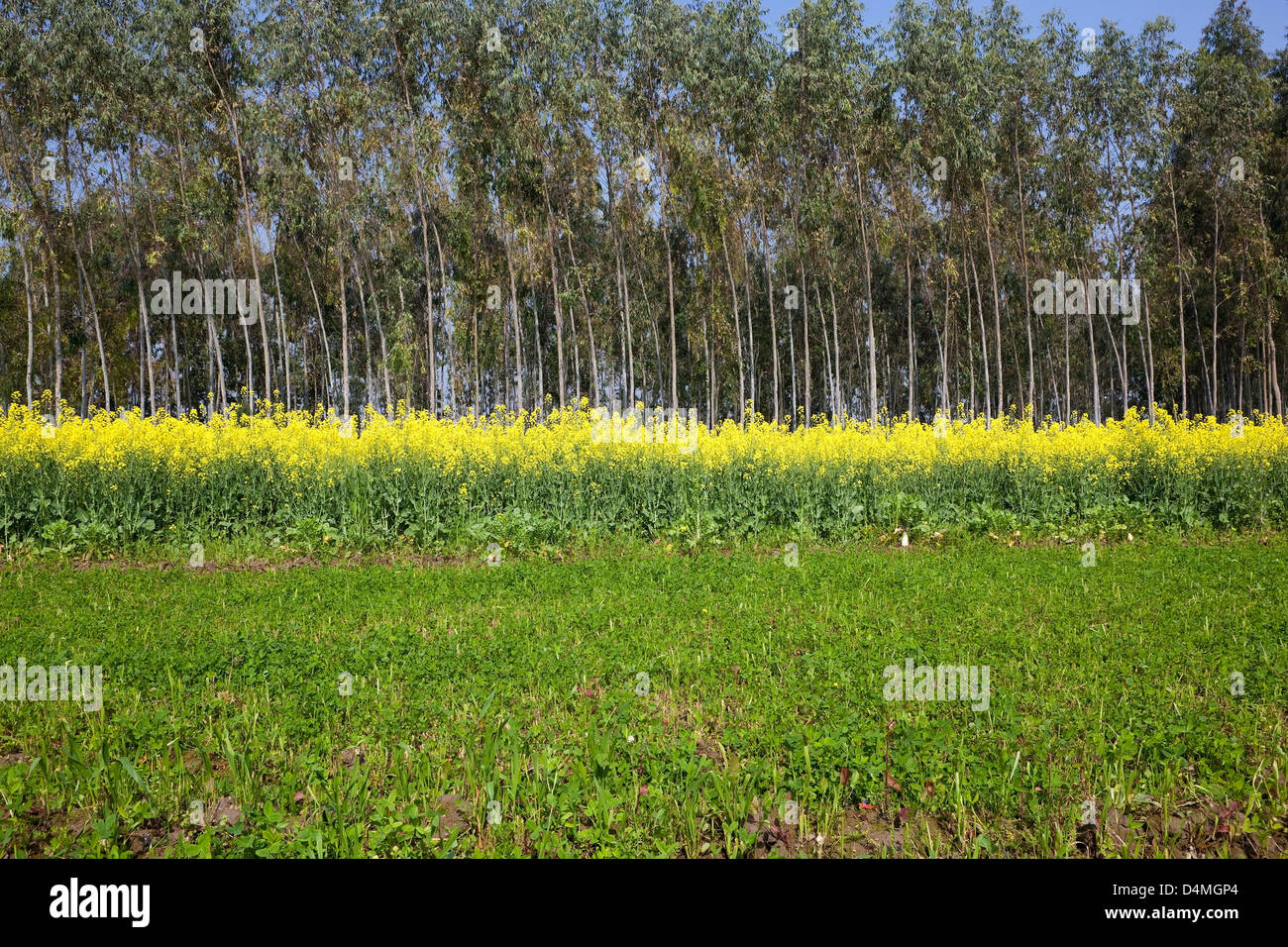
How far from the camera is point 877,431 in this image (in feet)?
54.3

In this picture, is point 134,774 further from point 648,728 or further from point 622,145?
point 622,145

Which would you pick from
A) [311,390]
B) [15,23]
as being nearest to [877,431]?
[15,23]

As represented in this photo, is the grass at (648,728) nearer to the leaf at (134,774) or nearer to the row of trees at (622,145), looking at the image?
the leaf at (134,774)

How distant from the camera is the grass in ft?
10.4

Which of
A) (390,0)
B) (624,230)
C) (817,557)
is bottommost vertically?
(817,557)

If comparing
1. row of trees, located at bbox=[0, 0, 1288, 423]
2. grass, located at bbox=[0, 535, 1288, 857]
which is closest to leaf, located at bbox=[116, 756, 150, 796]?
grass, located at bbox=[0, 535, 1288, 857]

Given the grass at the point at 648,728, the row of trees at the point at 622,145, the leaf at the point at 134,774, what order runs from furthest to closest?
the row of trees at the point at 622,145
the leaf at the point at 134,774
the grass at the point at 648,728

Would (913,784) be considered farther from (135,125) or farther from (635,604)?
(135,125)

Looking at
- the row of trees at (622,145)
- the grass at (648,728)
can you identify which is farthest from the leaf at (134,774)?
the row of trees at (622,145)

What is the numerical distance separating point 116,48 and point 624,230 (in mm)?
19092

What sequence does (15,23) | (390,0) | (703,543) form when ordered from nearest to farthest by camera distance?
(703,543) → (15,23) → (390,0)

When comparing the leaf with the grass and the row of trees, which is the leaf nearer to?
the grass

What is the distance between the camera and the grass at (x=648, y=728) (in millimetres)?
3174

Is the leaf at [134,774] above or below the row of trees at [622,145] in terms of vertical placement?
below
